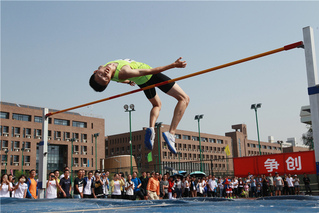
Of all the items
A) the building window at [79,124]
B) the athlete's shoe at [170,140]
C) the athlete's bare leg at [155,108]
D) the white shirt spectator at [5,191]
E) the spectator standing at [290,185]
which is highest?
the building window at [79,124]

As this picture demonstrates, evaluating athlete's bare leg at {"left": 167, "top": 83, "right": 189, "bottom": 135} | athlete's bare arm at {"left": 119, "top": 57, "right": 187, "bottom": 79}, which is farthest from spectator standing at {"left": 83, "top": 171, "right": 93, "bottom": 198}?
athlete's bare arm at {"left": 119, "top": 57, "right": 187, "bottom": 79}

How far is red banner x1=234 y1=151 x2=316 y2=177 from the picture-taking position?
15.8 m

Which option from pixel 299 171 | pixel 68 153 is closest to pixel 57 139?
pixel 68 153

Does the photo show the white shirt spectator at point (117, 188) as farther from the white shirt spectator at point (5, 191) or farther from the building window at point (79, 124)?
the building window at point (79, 124)

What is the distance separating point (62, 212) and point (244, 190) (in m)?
15.9

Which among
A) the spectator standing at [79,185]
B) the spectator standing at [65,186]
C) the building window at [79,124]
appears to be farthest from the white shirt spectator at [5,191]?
the building window at [79,124]

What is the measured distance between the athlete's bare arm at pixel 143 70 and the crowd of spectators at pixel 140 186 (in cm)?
535

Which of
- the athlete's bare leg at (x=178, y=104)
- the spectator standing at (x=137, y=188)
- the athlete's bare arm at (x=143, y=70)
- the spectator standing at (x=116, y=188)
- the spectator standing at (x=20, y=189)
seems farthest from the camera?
the spectator standing at (x=116, y=188)

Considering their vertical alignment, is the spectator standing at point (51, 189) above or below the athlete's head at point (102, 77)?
below

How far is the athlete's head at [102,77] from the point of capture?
570 centimetres

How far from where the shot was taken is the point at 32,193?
10289 millimetres

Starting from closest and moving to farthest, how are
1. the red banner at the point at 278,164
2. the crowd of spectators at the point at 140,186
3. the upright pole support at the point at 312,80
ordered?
the upright pole support at the point at 312,80 < the crowd of spectators at the point at 140,186 < the red banner at the point at 278,164

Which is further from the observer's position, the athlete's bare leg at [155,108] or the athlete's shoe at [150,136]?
the athlete's bare leg at [155,108]

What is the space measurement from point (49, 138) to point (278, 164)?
4360 centimetres
